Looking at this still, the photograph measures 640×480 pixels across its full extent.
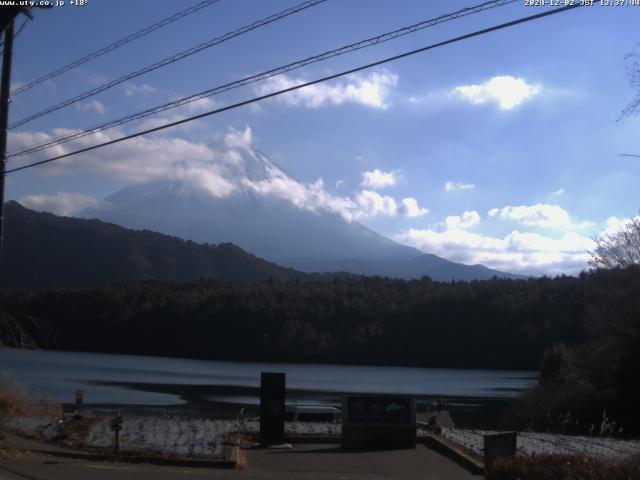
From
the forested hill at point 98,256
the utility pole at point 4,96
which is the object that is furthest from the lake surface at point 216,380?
the forested hill at point 98,256

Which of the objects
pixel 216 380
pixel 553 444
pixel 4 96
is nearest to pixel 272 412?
pixel 553 444

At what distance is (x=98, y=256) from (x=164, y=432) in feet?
529

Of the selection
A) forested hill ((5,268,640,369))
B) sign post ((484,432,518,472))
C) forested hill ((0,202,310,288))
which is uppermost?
forested hill ((0,202,310,288))

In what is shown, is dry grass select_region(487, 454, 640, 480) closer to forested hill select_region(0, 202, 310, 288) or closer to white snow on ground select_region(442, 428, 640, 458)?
white snow on ground select_region(442, 428, 640, 458)

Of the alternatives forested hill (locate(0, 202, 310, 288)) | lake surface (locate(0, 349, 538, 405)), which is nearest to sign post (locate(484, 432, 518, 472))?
lake surface (locate(0, 349, 538, 405))

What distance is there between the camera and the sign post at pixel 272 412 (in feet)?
54.9

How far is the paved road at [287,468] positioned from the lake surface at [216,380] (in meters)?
31.5

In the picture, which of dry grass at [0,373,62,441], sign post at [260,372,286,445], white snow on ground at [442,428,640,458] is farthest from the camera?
dry grass at [0,373,62,441]

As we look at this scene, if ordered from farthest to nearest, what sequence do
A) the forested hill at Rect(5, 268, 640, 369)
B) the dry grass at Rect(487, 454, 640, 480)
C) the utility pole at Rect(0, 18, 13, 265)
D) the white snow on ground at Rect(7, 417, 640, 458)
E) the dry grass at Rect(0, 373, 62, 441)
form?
the forested hill at Rect(5, 268, 640, 369)
the dry grass at Rect(0, 373, 62, 441)
the white snow on ground at Rect(7, 417, 640, 458)
the utility pole at Rect(0, 18, 13, 265)
the dry grass at Rect(487, 454, 640, 480)

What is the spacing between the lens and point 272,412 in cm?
1673

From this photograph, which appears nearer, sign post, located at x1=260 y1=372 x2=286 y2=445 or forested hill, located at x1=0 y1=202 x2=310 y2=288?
sign post, located at x1=260 y1=372 x2=286 y2=445

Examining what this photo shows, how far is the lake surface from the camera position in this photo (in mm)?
54531

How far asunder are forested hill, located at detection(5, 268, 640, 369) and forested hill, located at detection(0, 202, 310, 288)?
42.5 m

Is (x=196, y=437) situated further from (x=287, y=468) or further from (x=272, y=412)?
(x=287, y=468)
